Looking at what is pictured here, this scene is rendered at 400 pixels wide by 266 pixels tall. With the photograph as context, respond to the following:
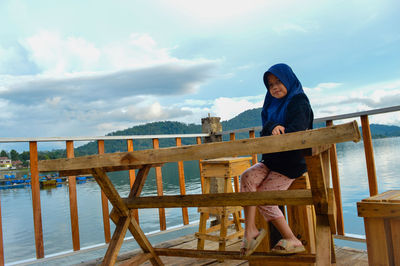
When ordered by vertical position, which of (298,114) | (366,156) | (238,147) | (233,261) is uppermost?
(298,114)

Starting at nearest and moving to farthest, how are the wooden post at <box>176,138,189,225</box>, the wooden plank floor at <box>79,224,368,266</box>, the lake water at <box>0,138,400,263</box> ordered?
the wooden plank floor at <box>79,224,368,266</box>, the lake water at <box>0,138,400,263</box>, the wooden post at <box>176,138,189,225</box>

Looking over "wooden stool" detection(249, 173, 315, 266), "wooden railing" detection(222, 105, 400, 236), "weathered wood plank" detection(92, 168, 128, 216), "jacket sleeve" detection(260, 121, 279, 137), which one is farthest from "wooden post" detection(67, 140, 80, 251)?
A: "wooden railing" detection(222, 105, 400, 236)

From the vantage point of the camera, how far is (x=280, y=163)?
1797mm

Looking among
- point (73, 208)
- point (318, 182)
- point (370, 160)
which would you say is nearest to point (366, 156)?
point (370, 160)

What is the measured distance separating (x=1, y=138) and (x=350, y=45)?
5418 cm

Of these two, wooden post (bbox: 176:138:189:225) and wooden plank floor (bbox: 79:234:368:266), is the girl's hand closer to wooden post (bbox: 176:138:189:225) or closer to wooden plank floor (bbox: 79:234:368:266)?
wooden plank floor (bbox: 79:234:368:266)

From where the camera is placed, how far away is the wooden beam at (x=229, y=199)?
1.51 metres

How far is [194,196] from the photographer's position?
1734mm

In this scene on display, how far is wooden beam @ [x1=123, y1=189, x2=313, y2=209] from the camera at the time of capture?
151 cm

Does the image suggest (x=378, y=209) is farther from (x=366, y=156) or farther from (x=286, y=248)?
(x=366, y=156)

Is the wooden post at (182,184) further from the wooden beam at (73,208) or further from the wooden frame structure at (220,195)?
the wooden frame structure at (220,195)

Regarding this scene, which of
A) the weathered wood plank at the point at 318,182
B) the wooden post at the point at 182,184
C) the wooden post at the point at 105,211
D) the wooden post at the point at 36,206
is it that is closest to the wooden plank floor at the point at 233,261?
the wooden post at the point at 105,211

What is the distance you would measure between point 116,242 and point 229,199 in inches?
27.2

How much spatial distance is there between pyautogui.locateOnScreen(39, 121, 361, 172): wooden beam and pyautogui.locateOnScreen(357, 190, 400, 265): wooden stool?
64 centimetres
